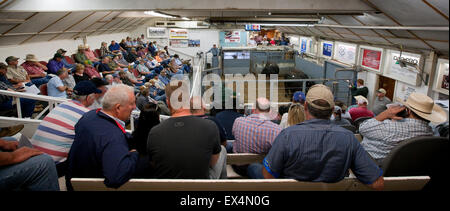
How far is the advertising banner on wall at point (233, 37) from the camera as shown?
17047mm

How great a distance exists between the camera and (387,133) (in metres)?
1.97

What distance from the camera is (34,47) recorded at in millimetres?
7934

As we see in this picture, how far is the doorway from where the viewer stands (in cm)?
768

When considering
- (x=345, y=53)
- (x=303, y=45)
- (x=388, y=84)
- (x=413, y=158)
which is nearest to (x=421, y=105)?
(x=413, y=158)

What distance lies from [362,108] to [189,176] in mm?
3923

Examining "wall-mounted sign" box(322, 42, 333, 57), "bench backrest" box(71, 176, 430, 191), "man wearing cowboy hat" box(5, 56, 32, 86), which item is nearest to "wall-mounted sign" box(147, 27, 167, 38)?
"wall-mounted sign" box(322, 42, 333, 57)

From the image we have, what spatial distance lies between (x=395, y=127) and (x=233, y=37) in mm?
15910

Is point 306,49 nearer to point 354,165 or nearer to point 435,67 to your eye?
point 435,67

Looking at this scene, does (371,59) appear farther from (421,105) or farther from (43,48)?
(43,48)

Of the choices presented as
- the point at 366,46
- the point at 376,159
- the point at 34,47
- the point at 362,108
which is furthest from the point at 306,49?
the point at 376,159

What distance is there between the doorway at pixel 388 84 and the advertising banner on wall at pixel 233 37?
10596 millimetres

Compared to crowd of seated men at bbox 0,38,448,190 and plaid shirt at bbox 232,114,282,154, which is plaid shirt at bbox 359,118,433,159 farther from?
plaid shirt at bbox 232,114,282,154

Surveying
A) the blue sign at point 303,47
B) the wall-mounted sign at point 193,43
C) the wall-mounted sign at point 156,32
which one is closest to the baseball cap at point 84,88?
the blue sign at point 303,47

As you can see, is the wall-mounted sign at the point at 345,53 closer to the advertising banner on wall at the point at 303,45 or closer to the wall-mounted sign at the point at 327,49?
the wall-mounted sign at the point at 327,49
